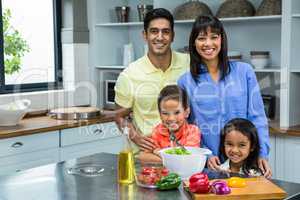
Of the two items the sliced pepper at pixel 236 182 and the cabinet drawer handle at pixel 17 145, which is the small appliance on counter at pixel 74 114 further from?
the sliced pepper at pixel 236 182

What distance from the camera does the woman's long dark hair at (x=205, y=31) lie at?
2252 millimetres

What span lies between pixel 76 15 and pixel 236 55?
1542mm

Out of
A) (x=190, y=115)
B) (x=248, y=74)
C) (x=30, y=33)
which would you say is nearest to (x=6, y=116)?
(x=30, y=33)

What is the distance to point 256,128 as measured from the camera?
2307mm

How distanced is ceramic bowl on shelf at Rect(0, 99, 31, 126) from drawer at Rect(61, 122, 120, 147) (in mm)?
332

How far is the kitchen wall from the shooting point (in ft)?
14.2

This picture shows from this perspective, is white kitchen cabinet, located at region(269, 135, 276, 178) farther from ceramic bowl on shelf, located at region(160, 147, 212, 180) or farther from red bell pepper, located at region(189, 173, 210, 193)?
red bell pepper, located at region(189, 173, 210, 193)

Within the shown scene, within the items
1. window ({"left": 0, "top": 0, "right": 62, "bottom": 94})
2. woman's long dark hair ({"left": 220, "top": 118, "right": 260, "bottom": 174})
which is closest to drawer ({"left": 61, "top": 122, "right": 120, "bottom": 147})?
window ({"left": 0, "top": 0, "right": 62, "bottom": 94})

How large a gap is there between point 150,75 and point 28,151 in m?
1.19

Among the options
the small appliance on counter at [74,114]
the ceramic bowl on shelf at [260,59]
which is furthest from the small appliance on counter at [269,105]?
the small appliance on counter at [74,114]

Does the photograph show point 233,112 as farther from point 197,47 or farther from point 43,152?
point 43,152

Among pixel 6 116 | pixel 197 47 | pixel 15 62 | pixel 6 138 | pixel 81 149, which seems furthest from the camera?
pixel 15 62

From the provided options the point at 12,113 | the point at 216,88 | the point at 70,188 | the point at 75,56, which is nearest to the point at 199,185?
the point at 70,188

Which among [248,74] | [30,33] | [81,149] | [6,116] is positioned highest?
[30,33]
